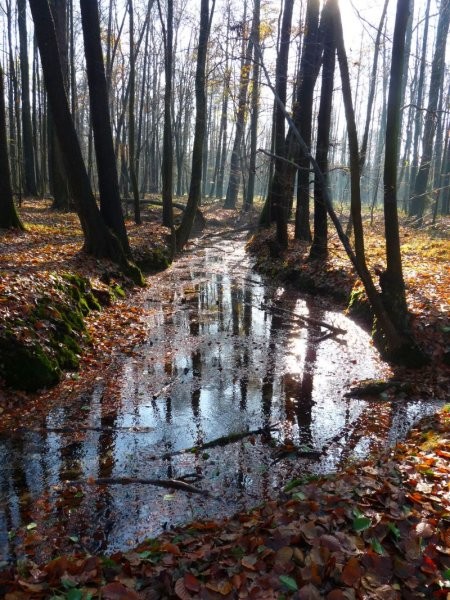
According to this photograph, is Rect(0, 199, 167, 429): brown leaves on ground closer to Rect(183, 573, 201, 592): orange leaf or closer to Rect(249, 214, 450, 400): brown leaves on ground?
Rect(183, 573, 201, 592): orange leaf

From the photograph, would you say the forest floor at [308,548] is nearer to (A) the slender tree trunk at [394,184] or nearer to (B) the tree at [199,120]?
(A) the slender tree trunk at [394,184]

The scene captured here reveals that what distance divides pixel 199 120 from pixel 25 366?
13232 mm

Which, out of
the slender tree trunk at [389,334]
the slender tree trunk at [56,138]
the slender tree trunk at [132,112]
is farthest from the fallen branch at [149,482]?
the slender tree trunk at [56,138]

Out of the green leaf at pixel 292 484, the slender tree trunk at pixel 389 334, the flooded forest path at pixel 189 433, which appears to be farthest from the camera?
the slender tree trunk at pixel 389 334

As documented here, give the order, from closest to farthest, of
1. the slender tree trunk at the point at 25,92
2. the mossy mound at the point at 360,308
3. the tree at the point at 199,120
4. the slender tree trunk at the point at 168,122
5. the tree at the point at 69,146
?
the mossy mound at the point at 360,308, the tree at the point at 69,146, the slender tree trunk at the point at 168,122, the tree at the point at 199,120, the slender tree trunk at the point at 25,92

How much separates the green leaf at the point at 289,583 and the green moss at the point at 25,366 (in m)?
4.06

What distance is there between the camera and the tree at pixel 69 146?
372 inches

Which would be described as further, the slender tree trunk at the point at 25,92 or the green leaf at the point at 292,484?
the slender tree trunk at the point at 25,92

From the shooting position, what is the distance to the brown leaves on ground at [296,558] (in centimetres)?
267

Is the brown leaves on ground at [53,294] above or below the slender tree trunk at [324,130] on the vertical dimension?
below

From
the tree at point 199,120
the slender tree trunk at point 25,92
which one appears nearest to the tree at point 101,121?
the tree at point 199,120

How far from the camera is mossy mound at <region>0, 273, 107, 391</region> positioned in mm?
5586

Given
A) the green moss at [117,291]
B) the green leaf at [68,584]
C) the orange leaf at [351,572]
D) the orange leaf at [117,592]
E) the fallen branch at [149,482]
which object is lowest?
the fallen branch at [149,482]

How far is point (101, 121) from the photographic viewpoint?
11.3m
